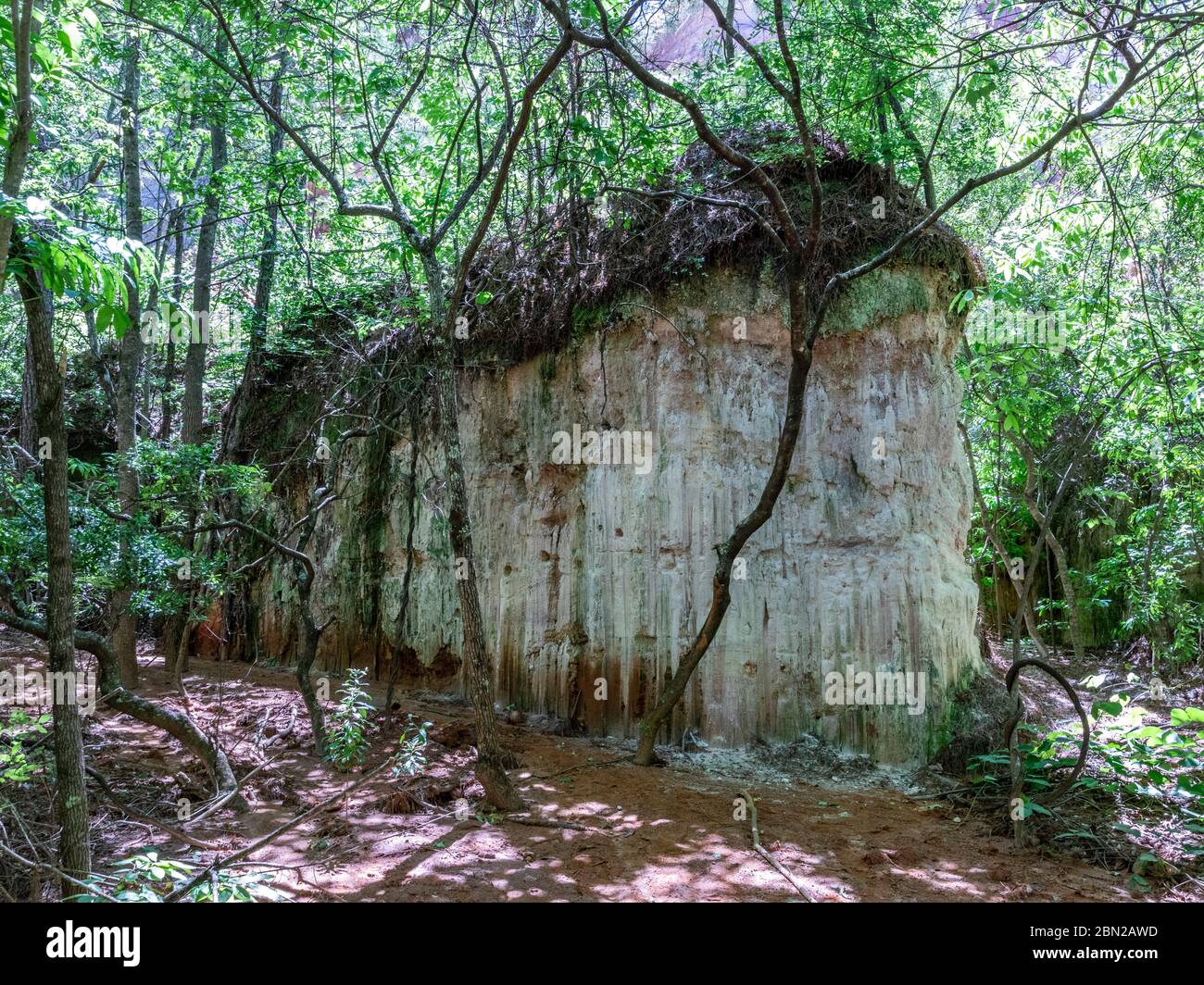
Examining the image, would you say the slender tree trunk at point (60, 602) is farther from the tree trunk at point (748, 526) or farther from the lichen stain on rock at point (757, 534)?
the lichen stain on rock at point (757, 534)

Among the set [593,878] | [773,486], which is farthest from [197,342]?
→ [593,878]

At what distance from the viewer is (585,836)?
5613 millimetres

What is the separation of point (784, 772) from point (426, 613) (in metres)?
4.90

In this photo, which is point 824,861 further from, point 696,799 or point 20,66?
point 20,66

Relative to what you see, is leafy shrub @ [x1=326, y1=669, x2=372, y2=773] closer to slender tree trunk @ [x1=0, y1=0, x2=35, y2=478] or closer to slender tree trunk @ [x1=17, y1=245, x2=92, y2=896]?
slender tree trunk @ [x1=17, y1=245, x2=92, y2=896]

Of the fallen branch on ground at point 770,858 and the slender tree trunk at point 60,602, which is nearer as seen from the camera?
the slender tree trunk at point 60,602

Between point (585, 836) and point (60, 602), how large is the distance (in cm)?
349

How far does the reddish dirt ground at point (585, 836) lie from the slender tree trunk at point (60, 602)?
104cm

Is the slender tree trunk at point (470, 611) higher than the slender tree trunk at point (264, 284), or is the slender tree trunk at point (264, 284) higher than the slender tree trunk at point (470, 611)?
the slender tree trunk at point (264, 284)

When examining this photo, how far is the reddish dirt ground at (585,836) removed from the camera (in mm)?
4859

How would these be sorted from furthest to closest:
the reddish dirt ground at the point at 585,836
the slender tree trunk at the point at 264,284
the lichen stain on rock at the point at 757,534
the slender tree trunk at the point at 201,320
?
1. the slender tree trunk at the point at 264,284
2. the slender tree trunk at the point at 201,320
3. the lichen stain on rock at the point at 757,534
4. the reddish dirt ground at the point at 585,836

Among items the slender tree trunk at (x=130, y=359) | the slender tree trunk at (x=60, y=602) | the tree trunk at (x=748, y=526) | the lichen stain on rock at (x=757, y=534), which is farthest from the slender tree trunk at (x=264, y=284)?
the slender tree trunk at (x=60, y=602)

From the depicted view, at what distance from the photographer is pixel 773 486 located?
6.75 meters

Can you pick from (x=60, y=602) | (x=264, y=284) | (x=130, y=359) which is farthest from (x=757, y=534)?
(x=264, y=284)
